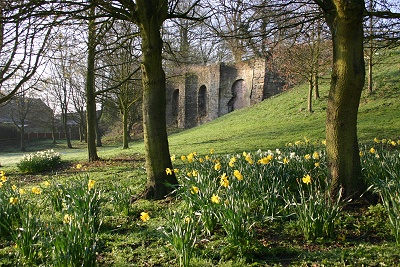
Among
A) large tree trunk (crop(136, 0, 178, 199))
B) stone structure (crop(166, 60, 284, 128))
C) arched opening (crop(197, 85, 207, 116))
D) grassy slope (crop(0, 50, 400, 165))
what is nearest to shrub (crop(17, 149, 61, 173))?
grassy slope (crop(0, 50, 400, 165))

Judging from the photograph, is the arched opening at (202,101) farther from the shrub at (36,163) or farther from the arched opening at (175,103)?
the shrub at (36,163)

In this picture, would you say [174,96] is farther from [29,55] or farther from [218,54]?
[29,55]

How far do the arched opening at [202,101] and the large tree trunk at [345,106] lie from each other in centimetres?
3148

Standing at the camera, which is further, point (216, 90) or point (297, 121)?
point (216, 90)

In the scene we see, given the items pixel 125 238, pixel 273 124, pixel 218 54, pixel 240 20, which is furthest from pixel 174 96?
pixel 125 238

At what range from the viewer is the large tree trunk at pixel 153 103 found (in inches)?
217

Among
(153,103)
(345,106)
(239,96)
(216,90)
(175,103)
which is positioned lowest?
(345,106)

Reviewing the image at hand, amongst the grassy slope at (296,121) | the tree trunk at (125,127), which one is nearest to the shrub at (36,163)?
the grassy slope at (296,121)

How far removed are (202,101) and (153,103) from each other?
101ft

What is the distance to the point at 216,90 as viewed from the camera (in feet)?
106

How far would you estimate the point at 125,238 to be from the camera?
12.6 feet

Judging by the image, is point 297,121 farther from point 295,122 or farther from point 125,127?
point 125,127

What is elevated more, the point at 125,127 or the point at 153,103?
the point at 153,103

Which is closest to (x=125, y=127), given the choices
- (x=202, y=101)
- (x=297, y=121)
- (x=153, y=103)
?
(x=297, y=121)
